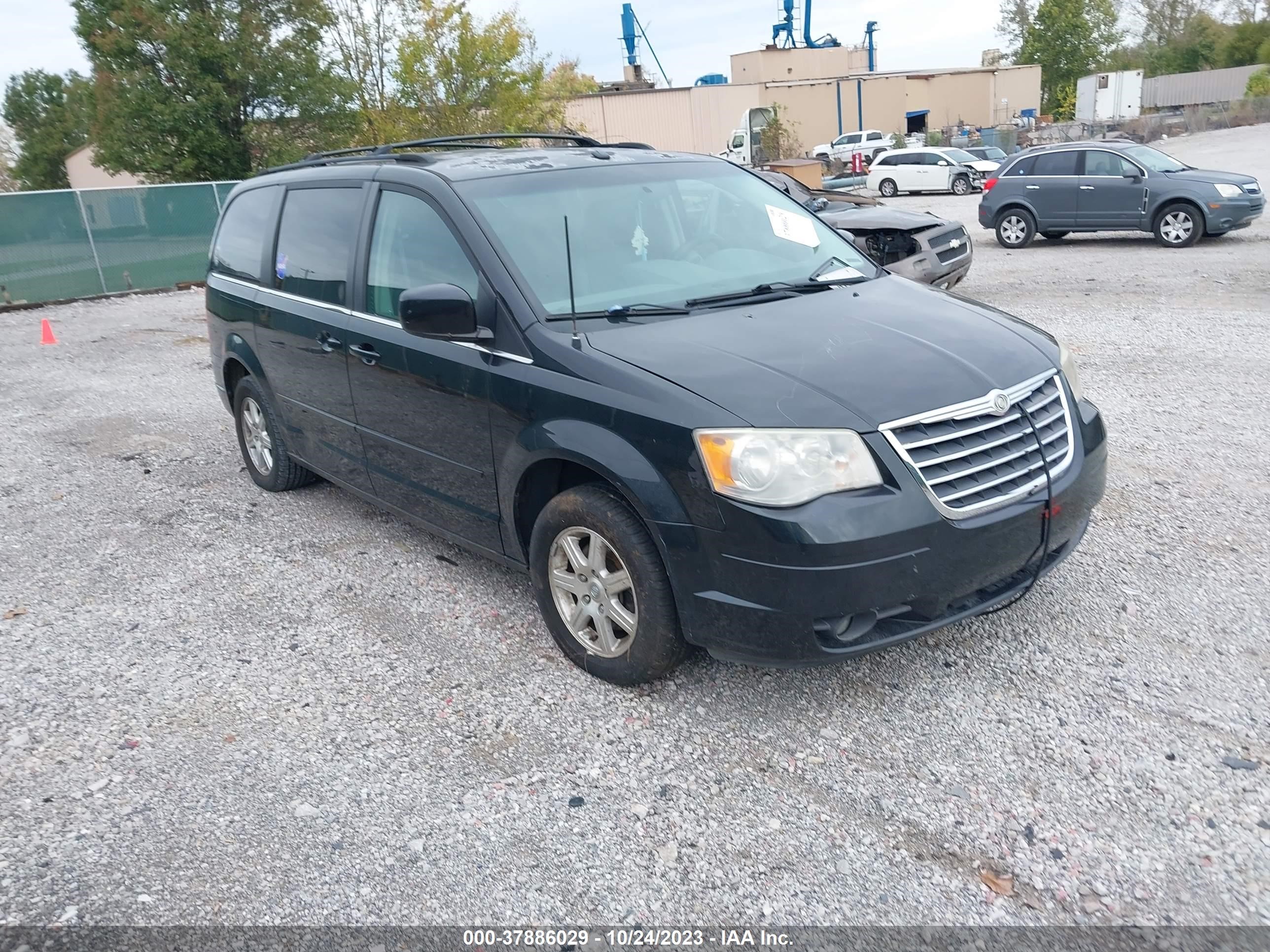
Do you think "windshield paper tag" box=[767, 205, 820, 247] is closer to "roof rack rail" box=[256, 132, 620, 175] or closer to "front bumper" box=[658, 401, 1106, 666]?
"roof rack rail" box=[256, 132, 620, 175]

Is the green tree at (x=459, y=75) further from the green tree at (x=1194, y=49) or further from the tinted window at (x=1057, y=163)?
the green tree at (x=1194, y=49)

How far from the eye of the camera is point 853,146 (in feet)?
146

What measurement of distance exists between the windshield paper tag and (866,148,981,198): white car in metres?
27.3

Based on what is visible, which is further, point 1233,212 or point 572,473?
point 1233,212

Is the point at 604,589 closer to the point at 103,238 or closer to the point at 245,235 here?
the point at 245,235

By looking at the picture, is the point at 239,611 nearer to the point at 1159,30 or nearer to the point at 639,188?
the point at 639,188

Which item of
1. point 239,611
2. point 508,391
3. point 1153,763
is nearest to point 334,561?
point 239,611

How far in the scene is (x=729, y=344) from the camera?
3.55 metres

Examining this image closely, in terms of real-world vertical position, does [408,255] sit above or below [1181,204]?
above

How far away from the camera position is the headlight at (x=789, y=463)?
3.07 meters

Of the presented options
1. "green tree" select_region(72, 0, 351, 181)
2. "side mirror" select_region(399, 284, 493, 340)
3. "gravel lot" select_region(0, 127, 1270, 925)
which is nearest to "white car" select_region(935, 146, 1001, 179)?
"green tree" select_region(72, 0, 351, 181)

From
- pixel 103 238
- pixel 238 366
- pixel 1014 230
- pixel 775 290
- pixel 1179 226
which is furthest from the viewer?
pixel 103 238

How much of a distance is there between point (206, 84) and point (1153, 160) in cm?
2142

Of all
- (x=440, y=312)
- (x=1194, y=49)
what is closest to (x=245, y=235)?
(x=440, y=312)
